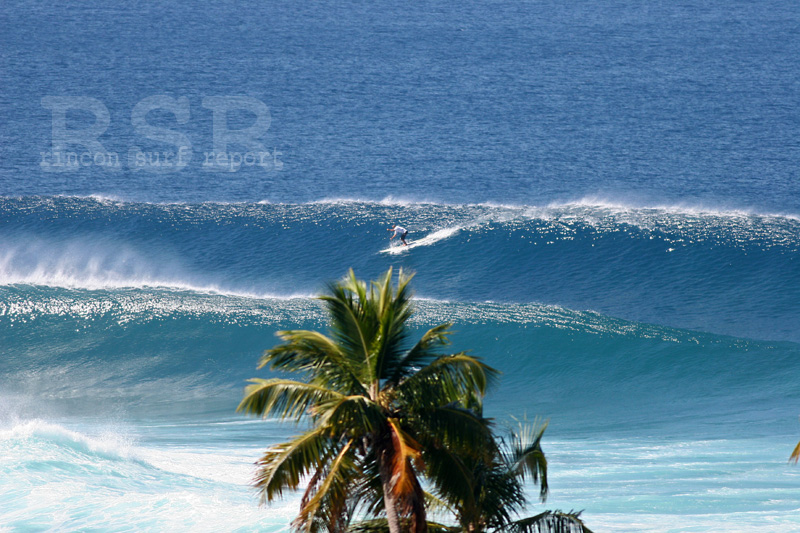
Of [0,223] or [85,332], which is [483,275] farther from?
[0,223]

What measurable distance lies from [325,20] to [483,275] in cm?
6033

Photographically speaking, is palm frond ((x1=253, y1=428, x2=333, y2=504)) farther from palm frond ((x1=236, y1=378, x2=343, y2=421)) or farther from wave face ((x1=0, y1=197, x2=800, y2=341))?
wave face ((x1=0, y1=197, x2=800, y2=341))

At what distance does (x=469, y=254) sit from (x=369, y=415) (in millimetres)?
28278

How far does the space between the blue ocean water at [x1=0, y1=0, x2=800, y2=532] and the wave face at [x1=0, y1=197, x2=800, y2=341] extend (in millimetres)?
157

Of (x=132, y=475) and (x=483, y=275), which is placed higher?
(x=483, y=275)

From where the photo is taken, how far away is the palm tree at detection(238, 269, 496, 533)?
8758 millimetres

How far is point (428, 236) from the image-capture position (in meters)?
38.7

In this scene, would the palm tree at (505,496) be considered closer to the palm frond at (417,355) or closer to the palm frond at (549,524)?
the palm frond at (549,524)

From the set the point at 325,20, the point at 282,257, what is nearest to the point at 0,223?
the point at 282,257

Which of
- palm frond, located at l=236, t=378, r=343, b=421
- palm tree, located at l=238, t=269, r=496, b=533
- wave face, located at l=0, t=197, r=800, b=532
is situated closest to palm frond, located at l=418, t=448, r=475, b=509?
palm tree, located at l=238, t=269, r=496, b=533

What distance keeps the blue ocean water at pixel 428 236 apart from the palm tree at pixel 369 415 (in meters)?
8.20

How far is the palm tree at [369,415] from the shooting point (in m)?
8.76

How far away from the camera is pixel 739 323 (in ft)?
97.5

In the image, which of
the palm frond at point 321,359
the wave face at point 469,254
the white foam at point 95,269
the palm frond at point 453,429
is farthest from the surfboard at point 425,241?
the palm frond at point 453,429
